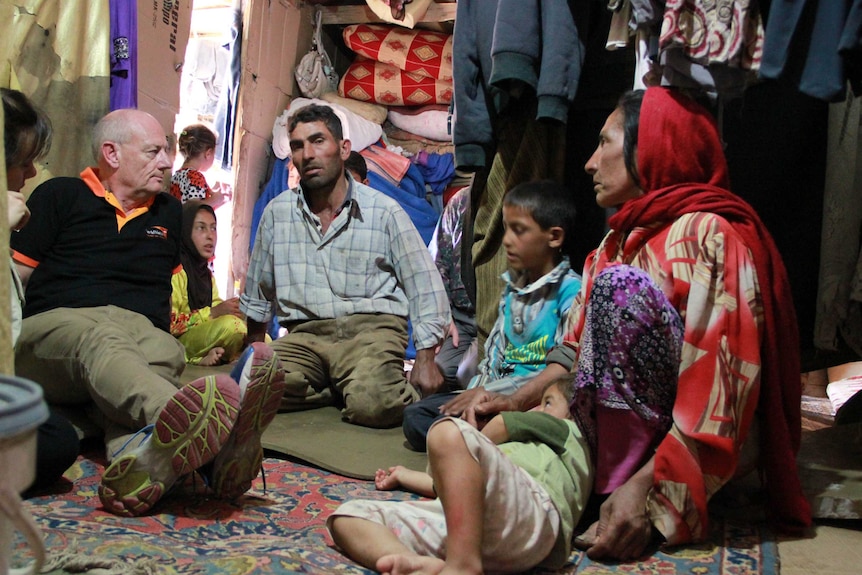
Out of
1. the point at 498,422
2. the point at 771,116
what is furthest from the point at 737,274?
the point at 771,116

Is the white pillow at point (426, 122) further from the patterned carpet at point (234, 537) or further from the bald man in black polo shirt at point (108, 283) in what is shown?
the patterned carpet at point (234, 537)

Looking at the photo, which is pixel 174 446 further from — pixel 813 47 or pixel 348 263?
pixel 813 47

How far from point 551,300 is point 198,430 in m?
1.25

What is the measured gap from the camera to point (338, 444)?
8.94ft

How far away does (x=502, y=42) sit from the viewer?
2.64 meters

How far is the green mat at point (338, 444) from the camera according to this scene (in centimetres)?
251

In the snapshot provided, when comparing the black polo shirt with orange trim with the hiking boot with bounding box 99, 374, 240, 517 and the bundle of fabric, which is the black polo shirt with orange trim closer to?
the hiking boot with bounding box 99, 374, 240, 517

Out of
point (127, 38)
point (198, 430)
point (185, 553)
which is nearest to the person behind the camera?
point (185, 553)

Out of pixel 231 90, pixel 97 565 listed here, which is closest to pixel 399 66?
pixel 231 90

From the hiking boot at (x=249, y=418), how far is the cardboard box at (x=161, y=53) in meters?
2.52

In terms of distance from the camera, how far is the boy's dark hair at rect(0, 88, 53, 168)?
232 cm

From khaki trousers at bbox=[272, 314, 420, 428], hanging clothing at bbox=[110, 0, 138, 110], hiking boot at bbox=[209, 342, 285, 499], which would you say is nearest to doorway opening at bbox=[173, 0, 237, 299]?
hanging clothing at bbox=[110, 0, 138, 110]

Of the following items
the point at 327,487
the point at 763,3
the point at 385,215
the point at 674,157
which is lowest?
the point at 327,487

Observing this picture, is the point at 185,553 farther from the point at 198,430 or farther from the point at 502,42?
the point at 502,42
